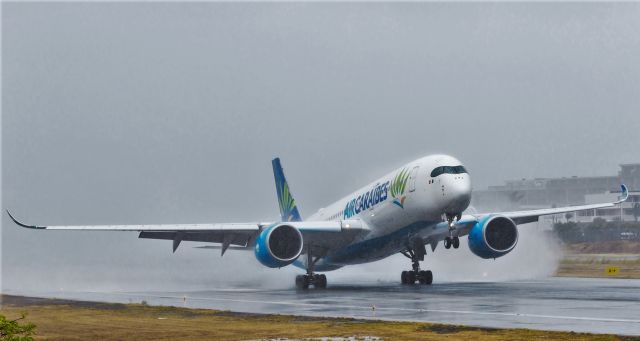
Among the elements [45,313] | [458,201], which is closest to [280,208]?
[458,201]

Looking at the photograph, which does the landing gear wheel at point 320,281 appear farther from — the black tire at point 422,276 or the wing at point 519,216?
the wing at point 519,216

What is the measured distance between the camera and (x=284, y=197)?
2387 inches

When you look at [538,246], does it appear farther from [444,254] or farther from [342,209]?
[342,209]

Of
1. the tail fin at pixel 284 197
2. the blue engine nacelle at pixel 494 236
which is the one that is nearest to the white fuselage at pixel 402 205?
the blue engine nacelle at pixel 494 236

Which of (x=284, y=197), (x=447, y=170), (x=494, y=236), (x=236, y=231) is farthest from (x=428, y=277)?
(x=284, y=197)

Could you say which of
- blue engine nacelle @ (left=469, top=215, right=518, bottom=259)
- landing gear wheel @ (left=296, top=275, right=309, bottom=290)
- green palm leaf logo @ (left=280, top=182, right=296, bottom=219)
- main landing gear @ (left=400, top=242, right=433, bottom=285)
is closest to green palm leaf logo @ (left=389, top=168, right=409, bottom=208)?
main landing gear @ (left=400, top=242, right=433, bottom=285)

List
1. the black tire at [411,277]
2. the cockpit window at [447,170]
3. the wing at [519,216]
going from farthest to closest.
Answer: the black tire at [411,277] → the wing at [519,216] → the cockpit window at [447,170]

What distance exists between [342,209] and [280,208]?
34.2 ft

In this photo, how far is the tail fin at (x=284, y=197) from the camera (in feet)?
193

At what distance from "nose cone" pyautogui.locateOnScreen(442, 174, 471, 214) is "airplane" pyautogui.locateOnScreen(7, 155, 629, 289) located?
0.15ft

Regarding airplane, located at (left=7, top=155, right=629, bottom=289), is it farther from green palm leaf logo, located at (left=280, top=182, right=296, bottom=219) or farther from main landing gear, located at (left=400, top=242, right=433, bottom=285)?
green palm leaf logo, located at (left=280, top=182, right=296, bottom=219)

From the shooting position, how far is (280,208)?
61.7 meters

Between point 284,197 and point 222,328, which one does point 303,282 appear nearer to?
point 284,197

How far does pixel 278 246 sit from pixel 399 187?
675 cm
